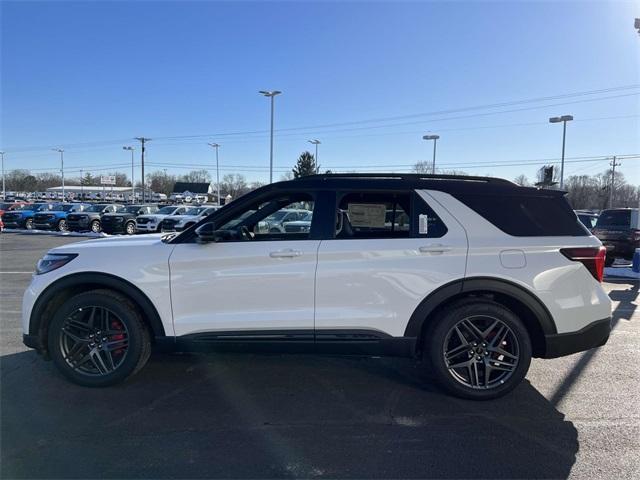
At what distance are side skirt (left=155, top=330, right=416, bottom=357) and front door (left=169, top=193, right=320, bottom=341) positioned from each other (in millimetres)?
12

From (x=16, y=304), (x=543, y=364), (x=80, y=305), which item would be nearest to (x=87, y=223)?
(x=16, y=304)

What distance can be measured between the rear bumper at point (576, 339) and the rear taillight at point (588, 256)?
1.47 ft

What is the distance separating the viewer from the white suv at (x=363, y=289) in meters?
3.77

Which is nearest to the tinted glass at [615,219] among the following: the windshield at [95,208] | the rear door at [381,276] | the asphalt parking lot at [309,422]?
the asphalt parking lot at [309,422]

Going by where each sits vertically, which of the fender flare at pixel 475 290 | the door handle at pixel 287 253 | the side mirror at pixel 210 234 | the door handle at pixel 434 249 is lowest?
the fender flare at pixel 475 290

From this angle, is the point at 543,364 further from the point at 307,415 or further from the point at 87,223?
the point at 87,223

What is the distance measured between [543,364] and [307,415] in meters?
2.81

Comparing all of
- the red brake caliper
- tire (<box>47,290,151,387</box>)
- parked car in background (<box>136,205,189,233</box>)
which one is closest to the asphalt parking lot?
tire (<box>47,290,151,387</box>)

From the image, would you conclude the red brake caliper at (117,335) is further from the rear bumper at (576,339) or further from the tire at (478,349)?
the rear bumper at (576,339)

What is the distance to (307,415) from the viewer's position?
11.8ft

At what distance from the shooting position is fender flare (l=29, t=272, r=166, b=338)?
12.7ft

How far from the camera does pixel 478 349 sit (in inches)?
152

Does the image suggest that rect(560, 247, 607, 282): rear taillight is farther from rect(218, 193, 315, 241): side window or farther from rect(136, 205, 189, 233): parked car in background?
rect(136, 205, 189, 233): parked car in background

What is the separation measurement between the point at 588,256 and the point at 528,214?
1.98 ft
